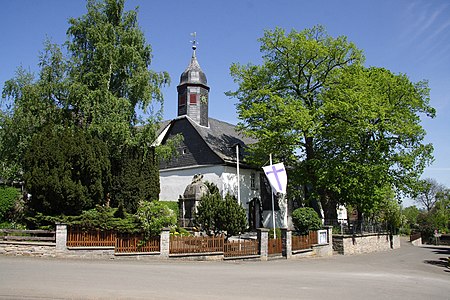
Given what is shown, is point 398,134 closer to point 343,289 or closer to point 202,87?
point 202,87

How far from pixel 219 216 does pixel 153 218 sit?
4.07m

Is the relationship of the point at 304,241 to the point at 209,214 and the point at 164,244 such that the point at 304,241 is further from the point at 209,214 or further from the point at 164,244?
the point at 164,244

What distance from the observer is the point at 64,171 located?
16797mm

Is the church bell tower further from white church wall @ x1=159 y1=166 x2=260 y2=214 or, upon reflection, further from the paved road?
the paved road

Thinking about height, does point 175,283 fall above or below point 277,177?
below

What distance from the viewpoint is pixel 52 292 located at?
338 inches

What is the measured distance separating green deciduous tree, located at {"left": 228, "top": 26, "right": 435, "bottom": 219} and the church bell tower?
5398 mm

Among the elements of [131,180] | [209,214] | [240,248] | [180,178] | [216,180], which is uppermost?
[180,178]

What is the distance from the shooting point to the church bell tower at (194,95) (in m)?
33.8

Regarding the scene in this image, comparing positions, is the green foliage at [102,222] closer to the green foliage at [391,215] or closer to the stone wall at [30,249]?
the stone wall at [30,249]

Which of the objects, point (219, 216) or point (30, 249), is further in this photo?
point (219, 216)

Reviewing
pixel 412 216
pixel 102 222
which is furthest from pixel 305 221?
pixel 412 216

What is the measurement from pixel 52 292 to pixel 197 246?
29.1 feet

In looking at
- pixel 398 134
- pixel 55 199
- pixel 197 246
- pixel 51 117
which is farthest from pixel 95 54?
pixel 398 134
